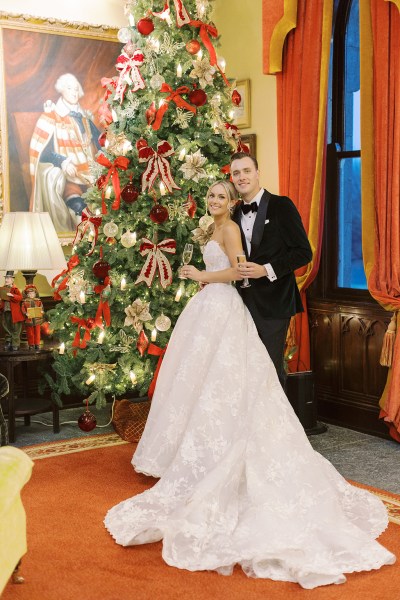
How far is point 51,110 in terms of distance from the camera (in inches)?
261


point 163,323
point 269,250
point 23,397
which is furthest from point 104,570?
point 23,397

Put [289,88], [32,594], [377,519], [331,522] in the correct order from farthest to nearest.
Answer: [289,88], [377,519], [331,522], [32,594]

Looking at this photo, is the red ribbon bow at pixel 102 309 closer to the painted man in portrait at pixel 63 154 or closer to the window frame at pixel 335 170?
the painted man in portrait at pixel 63 154

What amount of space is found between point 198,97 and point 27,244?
5.29ft

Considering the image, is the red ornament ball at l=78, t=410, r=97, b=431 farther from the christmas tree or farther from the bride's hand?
the bride's hand

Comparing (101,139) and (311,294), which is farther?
(311,294)

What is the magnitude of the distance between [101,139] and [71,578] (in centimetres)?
344

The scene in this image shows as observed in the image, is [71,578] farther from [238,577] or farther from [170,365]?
[170,365]

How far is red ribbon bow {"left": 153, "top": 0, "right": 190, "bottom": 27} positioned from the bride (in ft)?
5.68

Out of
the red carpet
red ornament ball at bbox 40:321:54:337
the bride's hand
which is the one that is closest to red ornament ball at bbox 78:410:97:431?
red ornament ball at bbox 40:321:54:337

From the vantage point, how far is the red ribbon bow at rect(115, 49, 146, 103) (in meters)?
5.56

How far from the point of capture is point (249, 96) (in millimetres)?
7102

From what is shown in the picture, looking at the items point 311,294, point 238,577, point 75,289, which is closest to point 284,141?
point 311,294

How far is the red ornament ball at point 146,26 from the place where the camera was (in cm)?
547
